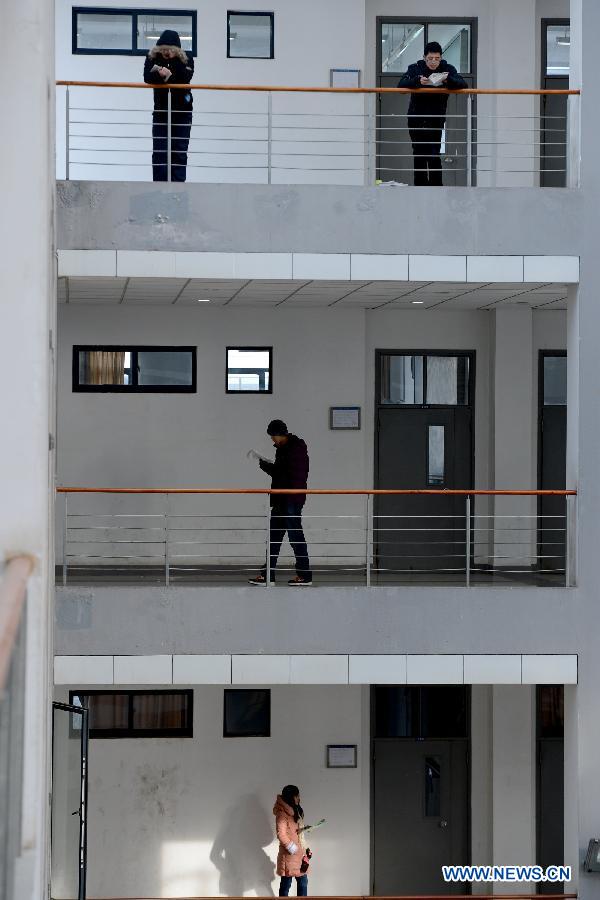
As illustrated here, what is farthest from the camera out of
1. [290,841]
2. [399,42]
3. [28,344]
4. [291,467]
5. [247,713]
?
[399,42]

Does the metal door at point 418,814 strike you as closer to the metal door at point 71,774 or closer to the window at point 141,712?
the window at point 141,712

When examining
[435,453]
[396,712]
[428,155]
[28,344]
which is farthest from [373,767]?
[28,344]

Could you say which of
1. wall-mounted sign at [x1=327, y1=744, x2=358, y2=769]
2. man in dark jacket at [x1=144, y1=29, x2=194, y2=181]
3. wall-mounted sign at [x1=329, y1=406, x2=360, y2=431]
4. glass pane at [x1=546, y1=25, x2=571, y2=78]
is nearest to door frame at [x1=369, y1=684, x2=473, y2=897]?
wall-mounted sign at [x1=327, y1=744, x2=358, y2=769]

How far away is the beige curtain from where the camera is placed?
10930 millimetres

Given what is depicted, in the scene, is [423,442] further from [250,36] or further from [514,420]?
[250,36]

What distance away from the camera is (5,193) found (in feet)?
13.4

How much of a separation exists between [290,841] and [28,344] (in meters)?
6.85

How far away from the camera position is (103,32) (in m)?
11.0

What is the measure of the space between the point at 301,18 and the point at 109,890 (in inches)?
291

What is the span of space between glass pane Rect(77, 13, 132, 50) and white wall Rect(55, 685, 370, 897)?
213 inches

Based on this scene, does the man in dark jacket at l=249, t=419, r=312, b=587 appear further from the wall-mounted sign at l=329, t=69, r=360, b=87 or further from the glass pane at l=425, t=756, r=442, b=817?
the wall-mounted sign at l=329, t=69, r=360, b=87

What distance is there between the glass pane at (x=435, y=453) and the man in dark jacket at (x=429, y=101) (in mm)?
2646

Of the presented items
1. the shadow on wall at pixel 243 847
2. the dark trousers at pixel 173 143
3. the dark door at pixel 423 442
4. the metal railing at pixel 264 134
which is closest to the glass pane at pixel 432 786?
the shadow on wall at pixel 243 847

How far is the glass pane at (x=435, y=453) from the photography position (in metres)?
11.4
